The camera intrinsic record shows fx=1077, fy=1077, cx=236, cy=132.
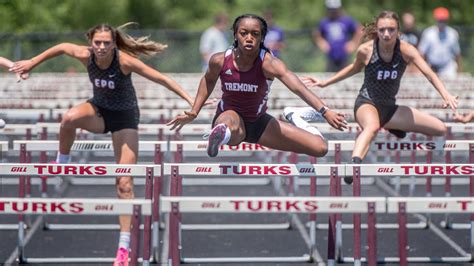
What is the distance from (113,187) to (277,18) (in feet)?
52.0

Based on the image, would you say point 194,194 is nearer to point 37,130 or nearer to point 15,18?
point 37,130

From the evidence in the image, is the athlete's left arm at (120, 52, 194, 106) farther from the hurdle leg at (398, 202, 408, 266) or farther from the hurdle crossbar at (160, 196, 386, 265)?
the hurdle crossbar at (160, 196, 386, 265)

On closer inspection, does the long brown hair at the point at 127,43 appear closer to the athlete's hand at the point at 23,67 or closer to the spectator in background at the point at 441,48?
the athlete's hand at the point at 23,67

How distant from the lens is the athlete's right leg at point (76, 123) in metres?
9.06

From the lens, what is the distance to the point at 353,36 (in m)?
20.2

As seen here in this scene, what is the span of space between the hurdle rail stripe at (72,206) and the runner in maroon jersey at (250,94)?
5.01 ft

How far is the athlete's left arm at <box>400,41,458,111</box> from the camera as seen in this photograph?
9234 millimetres

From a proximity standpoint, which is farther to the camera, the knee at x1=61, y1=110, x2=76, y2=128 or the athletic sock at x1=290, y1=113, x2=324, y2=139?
the knee at x1=61, y1=110, x2=76, y2=128

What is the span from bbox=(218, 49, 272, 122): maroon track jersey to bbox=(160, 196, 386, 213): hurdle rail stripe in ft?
6.79

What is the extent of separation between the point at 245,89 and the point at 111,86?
142cm

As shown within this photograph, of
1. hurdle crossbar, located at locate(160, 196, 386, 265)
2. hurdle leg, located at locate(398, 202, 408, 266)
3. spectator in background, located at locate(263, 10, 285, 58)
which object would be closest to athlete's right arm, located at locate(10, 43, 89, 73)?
hurdle crossbar, located at locate(160, 196, 386, 265)

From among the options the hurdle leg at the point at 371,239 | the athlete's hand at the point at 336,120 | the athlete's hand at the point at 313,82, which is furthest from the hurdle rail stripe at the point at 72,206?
the athlete's hand at the point at 313,82

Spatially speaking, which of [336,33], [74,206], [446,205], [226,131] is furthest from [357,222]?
[336,33]

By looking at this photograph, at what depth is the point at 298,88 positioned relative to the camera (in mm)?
8055
